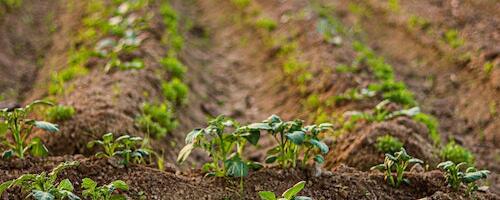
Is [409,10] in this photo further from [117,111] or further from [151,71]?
[117,111]

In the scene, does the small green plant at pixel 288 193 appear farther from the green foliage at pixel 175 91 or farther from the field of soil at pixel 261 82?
the green foliage at pixel 175 91

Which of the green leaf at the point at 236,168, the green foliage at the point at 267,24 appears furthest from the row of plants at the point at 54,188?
the green foliage at the point at 267,24

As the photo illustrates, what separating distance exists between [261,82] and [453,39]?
2.69 meters

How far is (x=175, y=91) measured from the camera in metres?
7.33

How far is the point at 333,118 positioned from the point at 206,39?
150 inches

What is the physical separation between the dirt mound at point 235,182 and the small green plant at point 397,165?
0.06m

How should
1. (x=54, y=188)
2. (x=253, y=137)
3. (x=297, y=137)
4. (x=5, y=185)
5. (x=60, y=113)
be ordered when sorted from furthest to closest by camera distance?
(x=60, y=113), (x=253, y=137), (x=297, y=137), (x=5, y=185), (x=54, y=188)

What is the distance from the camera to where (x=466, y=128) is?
6.90 m

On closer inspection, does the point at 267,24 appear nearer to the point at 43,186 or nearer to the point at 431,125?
the point at 431,125

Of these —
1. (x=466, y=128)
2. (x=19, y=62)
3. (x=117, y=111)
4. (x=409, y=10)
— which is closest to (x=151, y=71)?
(x=117, y=111)

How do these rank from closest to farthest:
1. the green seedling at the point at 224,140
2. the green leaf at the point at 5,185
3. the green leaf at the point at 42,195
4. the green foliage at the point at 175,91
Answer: the green leaf at the point at 42,195 < the green leaf at the point at 5,185 < the green seedling at the point at 224,140 < the green foliage at the point at 175,91

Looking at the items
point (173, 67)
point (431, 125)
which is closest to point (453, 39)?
point (431, 125)

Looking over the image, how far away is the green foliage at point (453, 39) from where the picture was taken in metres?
8.42

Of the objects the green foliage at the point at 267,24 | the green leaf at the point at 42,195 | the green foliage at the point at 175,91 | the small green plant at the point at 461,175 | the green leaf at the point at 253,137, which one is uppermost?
the green foliage at the point at 267,24
